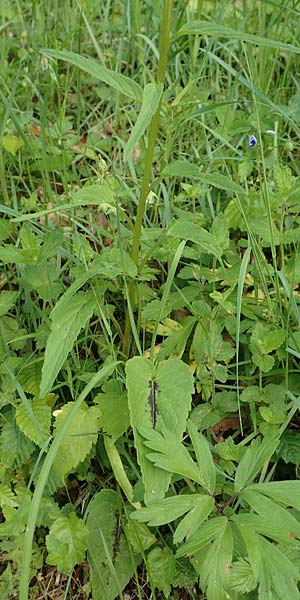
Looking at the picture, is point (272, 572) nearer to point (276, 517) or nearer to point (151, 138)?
point (276, 517)

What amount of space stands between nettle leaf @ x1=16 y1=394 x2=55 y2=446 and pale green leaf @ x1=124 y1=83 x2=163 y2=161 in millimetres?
693

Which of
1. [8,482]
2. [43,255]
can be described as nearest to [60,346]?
[43,255]

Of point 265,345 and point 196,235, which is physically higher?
point 196,235

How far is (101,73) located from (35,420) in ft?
2.48

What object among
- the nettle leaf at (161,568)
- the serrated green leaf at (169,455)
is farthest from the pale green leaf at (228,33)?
the nettle leaf at (161,568)

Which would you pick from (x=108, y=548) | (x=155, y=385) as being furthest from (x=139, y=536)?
(x=155, y=385)

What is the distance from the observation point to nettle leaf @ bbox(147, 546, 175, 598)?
1463mm

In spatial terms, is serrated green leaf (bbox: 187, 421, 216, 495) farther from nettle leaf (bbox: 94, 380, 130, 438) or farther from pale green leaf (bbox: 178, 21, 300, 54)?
pale green leaf (bbox: 178, 21, 300, 54)

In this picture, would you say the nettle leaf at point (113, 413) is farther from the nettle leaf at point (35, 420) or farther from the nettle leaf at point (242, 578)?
the nettle leaf at point (242, 578)

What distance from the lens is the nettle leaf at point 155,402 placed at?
4.28 feet

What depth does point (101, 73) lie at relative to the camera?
4.17 feet

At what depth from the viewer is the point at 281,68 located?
261 cm

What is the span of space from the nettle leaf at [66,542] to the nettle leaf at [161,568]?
15 cm

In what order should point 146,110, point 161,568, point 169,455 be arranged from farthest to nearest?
point 161,568, point 169,455, point 146,110
